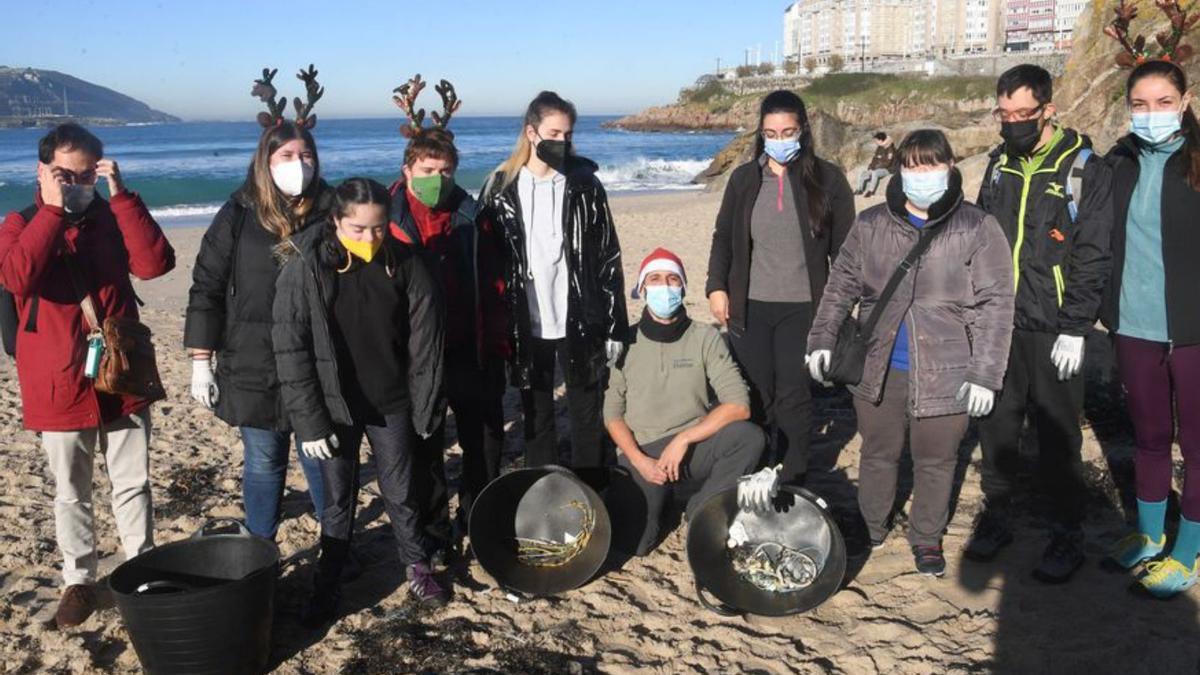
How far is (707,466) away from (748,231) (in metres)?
1.15

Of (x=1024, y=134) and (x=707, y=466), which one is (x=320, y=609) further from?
(x=1024, y=134)

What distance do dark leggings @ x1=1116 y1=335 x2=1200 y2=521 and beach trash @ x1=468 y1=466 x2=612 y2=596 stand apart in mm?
2237

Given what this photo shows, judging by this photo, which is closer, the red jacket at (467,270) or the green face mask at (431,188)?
the green face mask at (431,188)

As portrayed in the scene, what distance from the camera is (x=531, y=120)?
412cm

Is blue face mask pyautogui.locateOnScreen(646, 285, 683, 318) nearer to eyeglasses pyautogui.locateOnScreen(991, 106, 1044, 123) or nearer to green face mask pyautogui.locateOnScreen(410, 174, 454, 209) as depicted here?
green face mask pyautogui.locateOnScreen(410, 174, 454, 209)

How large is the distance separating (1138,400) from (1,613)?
4787mm

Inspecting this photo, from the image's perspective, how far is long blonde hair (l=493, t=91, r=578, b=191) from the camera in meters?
4.09

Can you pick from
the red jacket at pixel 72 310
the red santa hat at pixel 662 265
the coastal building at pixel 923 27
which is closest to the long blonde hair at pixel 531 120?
the red santa hat at pixel 662 265

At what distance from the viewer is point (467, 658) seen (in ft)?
11.6

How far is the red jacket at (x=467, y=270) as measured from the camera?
161 inches

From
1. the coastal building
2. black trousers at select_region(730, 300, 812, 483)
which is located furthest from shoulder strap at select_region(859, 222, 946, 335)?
the coastal building

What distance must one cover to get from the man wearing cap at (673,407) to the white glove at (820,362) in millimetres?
378

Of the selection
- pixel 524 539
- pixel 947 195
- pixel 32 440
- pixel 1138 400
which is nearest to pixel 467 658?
pixel 524 539

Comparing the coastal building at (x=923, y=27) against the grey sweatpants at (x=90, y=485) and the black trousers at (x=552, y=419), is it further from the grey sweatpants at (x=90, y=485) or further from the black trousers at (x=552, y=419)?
the grey sweatpants at (x=90, y=485)
